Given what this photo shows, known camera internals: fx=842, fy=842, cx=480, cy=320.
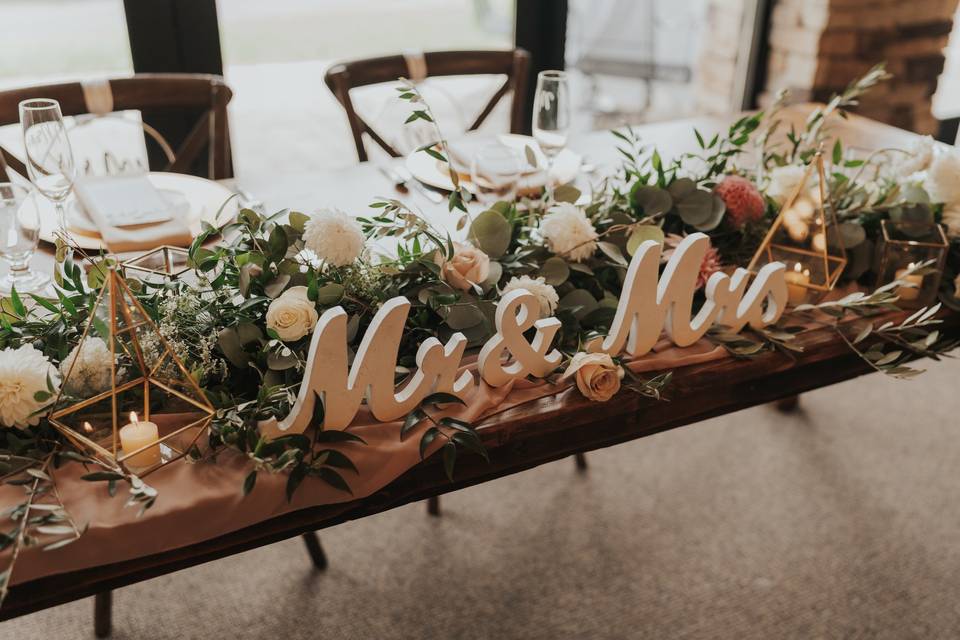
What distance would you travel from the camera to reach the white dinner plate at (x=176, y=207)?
1.32m

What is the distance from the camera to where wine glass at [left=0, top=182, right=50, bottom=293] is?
1165 mm

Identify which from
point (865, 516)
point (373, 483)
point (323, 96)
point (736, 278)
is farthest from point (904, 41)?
point (373, 483)

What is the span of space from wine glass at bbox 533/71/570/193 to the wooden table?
0.48 meters

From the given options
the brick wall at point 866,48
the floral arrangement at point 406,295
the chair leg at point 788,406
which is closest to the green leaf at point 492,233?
the floral arrangement at point 406,295

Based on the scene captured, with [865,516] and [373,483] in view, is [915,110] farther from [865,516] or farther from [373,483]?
[373,483]

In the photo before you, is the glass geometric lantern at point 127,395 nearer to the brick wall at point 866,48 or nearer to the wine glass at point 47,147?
the wine glass at point 47,147

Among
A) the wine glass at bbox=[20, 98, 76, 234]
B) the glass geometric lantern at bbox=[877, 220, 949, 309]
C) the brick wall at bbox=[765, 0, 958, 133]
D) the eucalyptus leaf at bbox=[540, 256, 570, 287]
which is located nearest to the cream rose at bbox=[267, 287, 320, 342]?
the eucalyptus leaf at bbox=[540, 256, 570, 287]

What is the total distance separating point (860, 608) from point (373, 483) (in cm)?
130

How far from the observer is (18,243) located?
117 cm

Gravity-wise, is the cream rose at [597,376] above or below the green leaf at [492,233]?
below

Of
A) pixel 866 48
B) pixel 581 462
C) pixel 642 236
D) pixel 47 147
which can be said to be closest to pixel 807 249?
pixel 642 236

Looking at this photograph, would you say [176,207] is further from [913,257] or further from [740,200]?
[913,257]

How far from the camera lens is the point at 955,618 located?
1720 millimetres

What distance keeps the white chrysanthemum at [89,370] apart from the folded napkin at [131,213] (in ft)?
1.44
